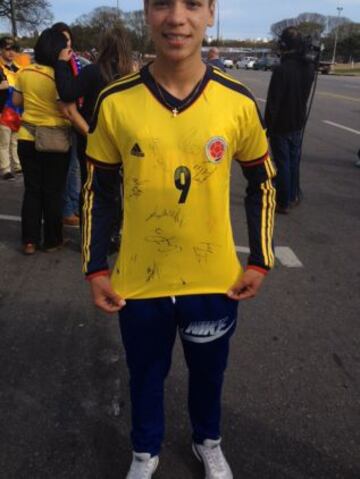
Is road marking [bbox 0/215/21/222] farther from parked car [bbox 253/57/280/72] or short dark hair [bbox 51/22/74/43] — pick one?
parked car [bbox 253/57/280/72]

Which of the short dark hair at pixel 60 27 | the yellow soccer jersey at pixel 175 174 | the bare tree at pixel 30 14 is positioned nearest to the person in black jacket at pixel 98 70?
the short dark hair at pixel 60 27

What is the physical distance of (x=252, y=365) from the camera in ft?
9.72

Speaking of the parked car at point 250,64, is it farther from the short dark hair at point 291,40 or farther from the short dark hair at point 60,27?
the short dark hair at point 60,27

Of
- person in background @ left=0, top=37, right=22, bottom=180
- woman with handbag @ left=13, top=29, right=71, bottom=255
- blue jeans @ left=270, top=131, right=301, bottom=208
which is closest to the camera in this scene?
woman with handbag @ left=13, top=29, right=71, bottom=255

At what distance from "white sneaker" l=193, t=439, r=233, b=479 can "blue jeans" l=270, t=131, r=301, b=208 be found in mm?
3937

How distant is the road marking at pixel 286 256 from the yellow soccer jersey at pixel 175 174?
2.62 meters

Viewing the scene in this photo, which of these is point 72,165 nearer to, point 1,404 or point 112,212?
point 1,404

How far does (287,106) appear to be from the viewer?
18.4 ft

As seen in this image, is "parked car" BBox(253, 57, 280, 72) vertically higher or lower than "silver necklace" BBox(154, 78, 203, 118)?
lower

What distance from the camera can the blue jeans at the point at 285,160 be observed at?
5703 millimetres

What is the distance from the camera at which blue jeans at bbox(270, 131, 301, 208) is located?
5703mm

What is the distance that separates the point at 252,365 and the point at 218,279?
4.35ft

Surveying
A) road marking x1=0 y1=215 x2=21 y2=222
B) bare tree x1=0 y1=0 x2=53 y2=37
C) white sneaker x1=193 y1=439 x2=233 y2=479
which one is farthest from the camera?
bare tree x1=0 y1=0 x2=53 y2=37
